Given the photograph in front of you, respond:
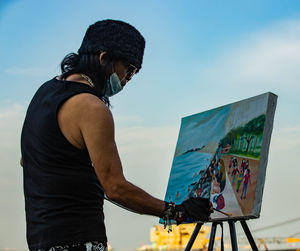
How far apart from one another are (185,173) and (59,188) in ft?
7.85

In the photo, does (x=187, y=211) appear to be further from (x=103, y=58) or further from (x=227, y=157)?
(x=227, y=157)

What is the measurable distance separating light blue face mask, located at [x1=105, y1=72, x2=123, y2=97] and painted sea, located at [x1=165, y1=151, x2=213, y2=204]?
6.20 feet

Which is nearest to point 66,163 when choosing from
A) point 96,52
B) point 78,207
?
point 78,207

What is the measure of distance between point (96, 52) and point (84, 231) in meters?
0.73

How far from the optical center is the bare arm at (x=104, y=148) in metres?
1.61

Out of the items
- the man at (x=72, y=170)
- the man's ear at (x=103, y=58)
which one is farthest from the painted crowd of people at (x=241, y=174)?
the man's ear at (x=103, y=58)

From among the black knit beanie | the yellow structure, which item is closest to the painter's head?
the black knit beanie

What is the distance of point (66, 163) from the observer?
1708 mm

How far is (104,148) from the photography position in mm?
1622

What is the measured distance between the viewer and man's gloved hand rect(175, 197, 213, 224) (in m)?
1.94

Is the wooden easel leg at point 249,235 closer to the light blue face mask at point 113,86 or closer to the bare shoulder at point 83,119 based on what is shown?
the light blue face mask at point 113,86

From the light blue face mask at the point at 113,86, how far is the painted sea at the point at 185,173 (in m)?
1.89

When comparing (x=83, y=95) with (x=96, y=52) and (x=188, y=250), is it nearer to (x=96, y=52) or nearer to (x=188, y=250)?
(x=96, y=52)

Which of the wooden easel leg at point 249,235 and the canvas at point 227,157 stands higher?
the canvas at point 227,157
